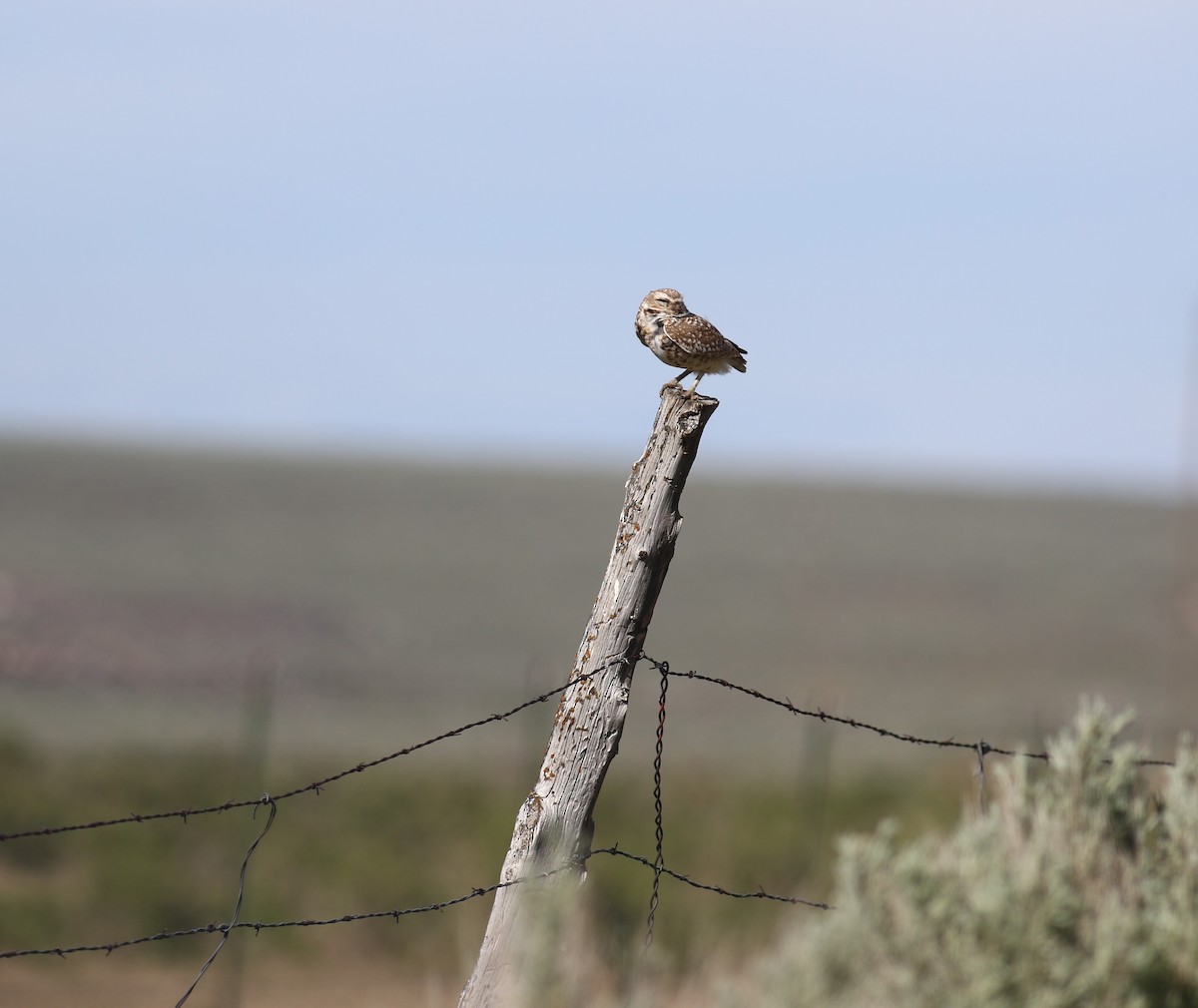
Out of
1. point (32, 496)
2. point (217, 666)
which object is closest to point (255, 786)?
point (217, 666)

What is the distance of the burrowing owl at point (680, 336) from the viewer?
5.48 meters

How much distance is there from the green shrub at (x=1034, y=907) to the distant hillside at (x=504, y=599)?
13.4 metres

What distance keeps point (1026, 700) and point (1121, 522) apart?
1401 inches

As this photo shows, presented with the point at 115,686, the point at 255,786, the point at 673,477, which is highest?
the point at 673,477

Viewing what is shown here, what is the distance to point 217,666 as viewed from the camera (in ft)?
116

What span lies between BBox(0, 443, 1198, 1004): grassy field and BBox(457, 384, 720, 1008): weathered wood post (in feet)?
1.48

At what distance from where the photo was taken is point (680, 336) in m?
5.49

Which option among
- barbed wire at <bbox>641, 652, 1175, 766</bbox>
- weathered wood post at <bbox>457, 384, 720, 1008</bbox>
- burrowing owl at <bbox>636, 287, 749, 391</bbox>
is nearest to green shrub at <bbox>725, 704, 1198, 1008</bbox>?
barbed wire at <bbox>641, 652, 1175, 766</bbox>

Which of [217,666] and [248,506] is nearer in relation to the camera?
[217,666]

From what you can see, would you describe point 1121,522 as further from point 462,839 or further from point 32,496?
point 462,839

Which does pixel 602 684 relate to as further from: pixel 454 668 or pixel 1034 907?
pixel 454 668

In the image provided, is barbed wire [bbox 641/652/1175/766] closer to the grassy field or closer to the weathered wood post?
the weathered wood post

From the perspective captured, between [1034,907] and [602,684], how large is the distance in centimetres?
177

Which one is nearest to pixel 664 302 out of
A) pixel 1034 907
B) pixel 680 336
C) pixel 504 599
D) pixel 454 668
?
pixel 680 336
